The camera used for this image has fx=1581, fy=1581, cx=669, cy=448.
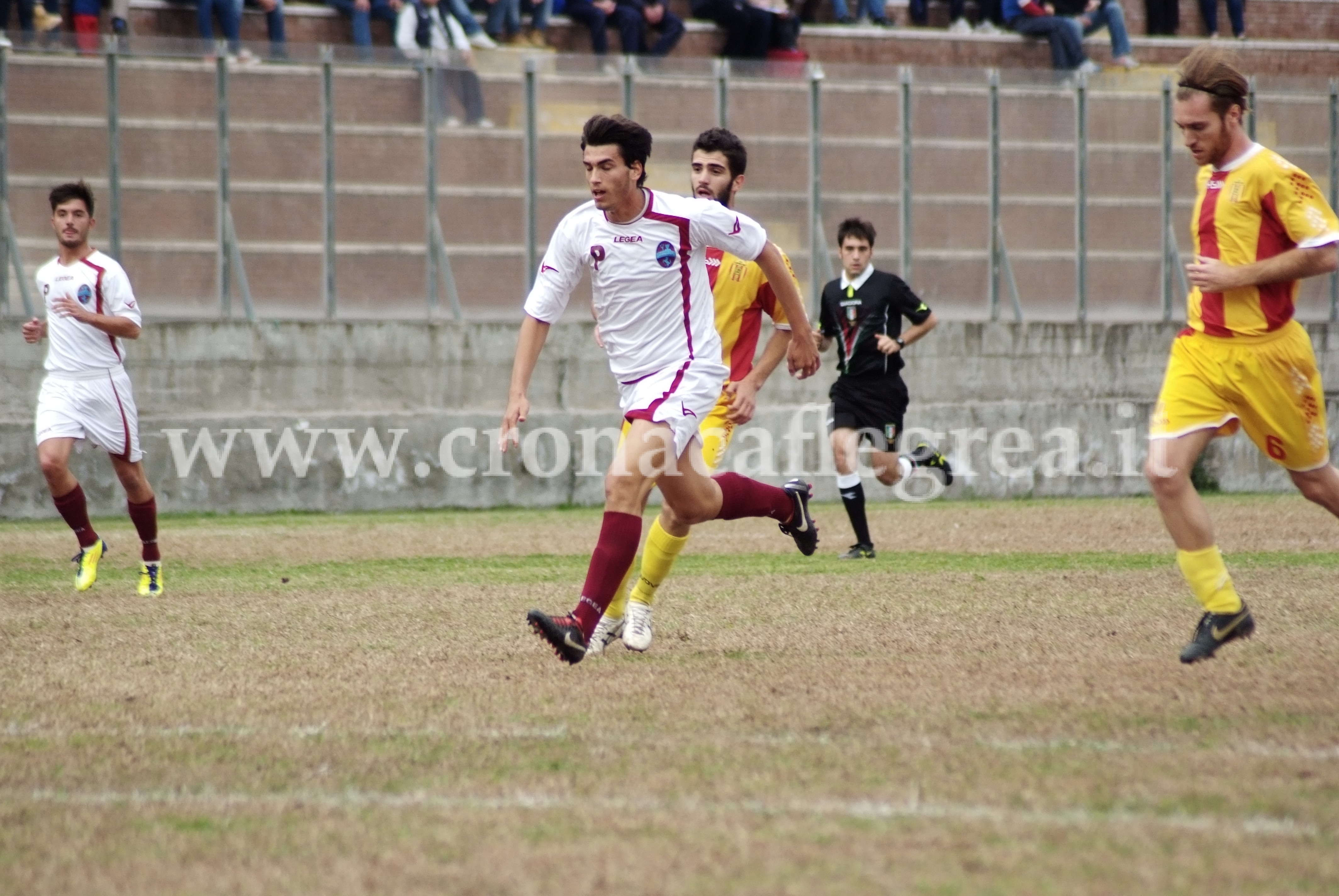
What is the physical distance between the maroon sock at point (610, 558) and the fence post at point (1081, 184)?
13831 millimetres

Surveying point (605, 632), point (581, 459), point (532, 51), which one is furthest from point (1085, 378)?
point (605, 632)

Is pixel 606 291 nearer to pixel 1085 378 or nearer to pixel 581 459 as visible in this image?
pixel 581 459

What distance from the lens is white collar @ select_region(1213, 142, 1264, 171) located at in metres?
6.02

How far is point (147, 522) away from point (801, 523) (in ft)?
14.3

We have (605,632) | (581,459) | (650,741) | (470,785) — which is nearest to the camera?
(470,785)

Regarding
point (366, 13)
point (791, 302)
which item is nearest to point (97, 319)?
point (791, 302)

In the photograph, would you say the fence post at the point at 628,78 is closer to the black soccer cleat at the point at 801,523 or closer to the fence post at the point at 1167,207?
the fence post at the point at 1167,207

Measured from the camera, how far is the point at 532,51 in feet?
61.8

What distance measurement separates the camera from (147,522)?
9.73m

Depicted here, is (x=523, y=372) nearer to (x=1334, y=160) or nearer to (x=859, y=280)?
(x=859, y=280)

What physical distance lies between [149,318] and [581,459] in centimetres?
480

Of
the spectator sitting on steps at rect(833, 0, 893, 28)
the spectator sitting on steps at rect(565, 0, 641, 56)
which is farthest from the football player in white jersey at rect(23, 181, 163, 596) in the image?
the spectator sitting on steps at rect(833, 0, 893, 28)

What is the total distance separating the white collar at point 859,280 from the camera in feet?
39.2

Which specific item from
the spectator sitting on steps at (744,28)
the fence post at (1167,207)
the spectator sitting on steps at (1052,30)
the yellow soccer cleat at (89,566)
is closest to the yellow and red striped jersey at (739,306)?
the yellow soccer cleat at (89,566)
